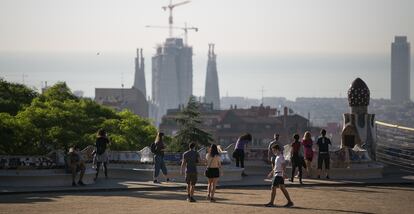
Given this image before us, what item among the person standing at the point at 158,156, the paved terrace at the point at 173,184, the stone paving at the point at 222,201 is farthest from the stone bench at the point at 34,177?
the person standing at the point at 158,156

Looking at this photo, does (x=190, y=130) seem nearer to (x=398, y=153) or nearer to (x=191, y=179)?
(x=398, y=153)

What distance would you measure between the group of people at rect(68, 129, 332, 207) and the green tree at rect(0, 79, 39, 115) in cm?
1916

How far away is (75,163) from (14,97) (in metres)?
26.0

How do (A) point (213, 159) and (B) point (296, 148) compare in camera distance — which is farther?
(B) point (296, 148)

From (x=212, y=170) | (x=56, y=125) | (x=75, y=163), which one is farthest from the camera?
(x=56, y=125)

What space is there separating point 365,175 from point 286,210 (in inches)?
351

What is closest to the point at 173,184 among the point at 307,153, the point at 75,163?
the point at 75,163

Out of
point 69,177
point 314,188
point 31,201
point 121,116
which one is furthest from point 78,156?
point 121,116

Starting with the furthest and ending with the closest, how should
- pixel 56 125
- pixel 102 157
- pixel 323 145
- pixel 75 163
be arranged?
1. pixel 56 125
2. pixel 323 145
3. pixel 102 157
4. pixel 75 163

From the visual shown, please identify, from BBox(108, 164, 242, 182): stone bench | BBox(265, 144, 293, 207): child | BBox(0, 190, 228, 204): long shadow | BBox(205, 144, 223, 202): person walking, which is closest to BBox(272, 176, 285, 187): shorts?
BBox(265, 144, 293, 207): child

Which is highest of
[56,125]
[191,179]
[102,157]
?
[56,125]

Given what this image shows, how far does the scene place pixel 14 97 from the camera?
171 feet

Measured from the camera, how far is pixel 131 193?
2592 centimetres

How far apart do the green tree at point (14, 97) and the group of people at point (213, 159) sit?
62.9ft
